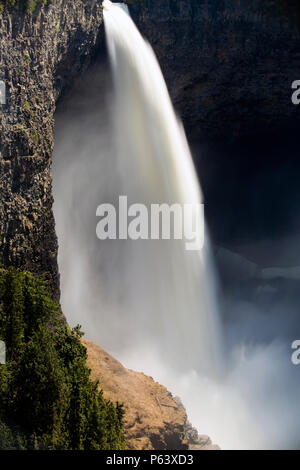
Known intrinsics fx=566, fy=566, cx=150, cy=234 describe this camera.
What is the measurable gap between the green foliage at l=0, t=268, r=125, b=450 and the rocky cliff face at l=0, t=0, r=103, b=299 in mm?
2361

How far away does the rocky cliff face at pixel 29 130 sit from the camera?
774 inches

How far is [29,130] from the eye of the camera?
20984 mm

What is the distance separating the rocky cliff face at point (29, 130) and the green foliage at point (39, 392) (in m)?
2.36

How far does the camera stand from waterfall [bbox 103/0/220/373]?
28297 millimetres

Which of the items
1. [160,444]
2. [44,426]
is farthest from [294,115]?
[44,426]

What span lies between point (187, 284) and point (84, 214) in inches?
279

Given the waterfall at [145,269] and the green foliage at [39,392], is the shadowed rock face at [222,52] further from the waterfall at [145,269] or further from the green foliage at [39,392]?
the green foliage at [39,392]

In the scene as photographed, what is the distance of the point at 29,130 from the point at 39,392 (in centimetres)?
980

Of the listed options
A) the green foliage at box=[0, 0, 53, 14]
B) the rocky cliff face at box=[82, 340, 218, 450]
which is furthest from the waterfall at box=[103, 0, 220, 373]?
the rocky cliff face at box=[82, 340, 218, 450]

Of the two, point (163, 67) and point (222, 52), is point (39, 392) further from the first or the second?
point (222, 52)

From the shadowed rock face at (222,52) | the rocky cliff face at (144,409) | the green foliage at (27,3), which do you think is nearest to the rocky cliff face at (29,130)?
the green foliage at (27,3)

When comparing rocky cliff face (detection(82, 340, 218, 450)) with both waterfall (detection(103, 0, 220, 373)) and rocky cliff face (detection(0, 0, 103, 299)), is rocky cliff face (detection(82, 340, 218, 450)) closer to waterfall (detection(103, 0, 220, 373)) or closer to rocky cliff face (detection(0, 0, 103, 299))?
rocky cliff face (detection(0, 0, 103, 299))

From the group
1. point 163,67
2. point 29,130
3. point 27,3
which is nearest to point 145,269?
point 163,67

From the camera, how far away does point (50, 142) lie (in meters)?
23.0
